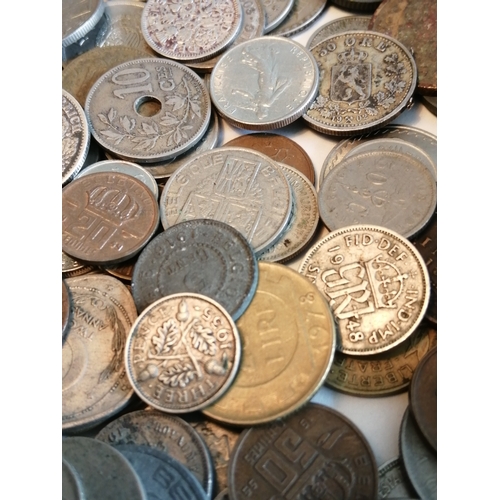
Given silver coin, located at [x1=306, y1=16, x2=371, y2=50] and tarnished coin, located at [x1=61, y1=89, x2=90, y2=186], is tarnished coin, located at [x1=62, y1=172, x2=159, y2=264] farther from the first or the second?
silver coin, located at [x1=306, y1=16, x2=371, y2=50]

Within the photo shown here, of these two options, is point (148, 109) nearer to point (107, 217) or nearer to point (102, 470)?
point (107, 217)

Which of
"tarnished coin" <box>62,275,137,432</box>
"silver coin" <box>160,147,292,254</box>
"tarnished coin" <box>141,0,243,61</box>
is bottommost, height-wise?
"tarnished coin" <box>62,275,137,432</box>

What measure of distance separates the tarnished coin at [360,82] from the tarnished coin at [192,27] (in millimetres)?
516

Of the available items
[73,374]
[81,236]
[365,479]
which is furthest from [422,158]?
[73,374]

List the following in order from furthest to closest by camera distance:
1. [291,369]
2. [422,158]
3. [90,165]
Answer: [90,165] < [422,158] < [291,369]

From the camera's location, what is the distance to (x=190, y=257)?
241cm

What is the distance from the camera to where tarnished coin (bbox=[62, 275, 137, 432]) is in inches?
85.3

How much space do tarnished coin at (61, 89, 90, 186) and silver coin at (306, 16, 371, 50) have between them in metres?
1.37

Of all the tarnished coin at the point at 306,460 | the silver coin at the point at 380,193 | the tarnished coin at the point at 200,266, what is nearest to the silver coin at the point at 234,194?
the tarnished coin at the point at 200,266

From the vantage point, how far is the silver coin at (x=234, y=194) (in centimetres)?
254

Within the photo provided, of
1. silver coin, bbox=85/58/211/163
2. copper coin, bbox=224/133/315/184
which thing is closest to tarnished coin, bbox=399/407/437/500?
copper coin, bbox=224/133/315/184

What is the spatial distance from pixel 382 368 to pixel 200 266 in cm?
88

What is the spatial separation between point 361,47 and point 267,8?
66 cm

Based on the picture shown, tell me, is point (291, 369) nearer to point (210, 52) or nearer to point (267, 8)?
point (210, 52)
